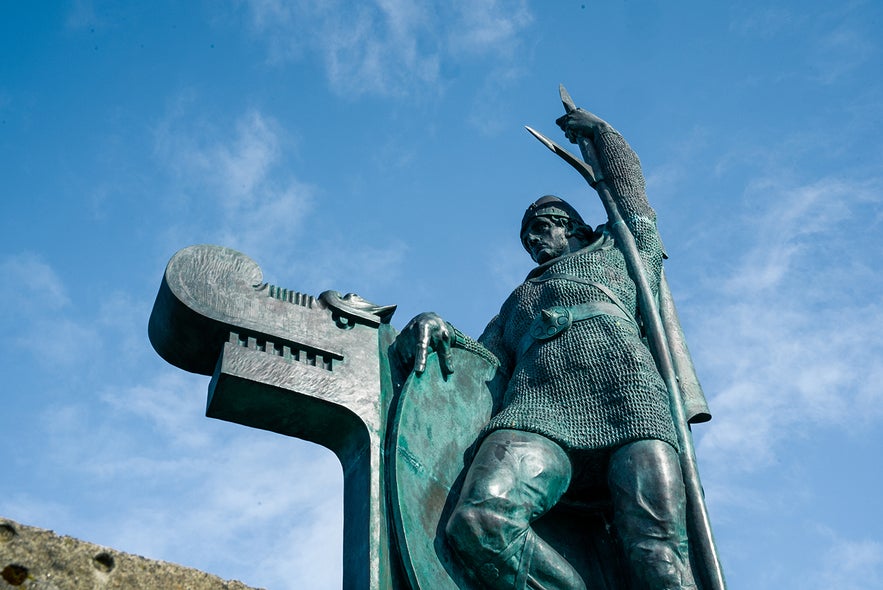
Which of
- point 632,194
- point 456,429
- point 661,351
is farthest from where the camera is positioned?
point 632,194

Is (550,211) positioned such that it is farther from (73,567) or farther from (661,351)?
(73,567)

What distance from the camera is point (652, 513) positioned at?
523cm

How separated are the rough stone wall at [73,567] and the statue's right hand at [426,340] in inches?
74.0

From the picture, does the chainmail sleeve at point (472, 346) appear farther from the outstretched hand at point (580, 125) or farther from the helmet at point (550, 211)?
the outstretched hand at point (580, 125)

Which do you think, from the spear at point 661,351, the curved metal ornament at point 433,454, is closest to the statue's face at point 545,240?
the spear at point 661,351

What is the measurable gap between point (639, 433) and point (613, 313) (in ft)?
3.25

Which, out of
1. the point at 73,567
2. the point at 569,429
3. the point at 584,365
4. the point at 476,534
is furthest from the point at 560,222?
the point at 73,567

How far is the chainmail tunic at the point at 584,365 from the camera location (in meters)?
5.56

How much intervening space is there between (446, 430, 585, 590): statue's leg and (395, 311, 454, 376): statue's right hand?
578 mm

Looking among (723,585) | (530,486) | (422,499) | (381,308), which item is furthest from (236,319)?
(723,585)

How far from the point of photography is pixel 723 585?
5.27m

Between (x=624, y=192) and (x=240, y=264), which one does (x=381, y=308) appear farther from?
(x=624, y=192)

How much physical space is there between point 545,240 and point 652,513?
8.16 ft

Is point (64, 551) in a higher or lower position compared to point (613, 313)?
lower
